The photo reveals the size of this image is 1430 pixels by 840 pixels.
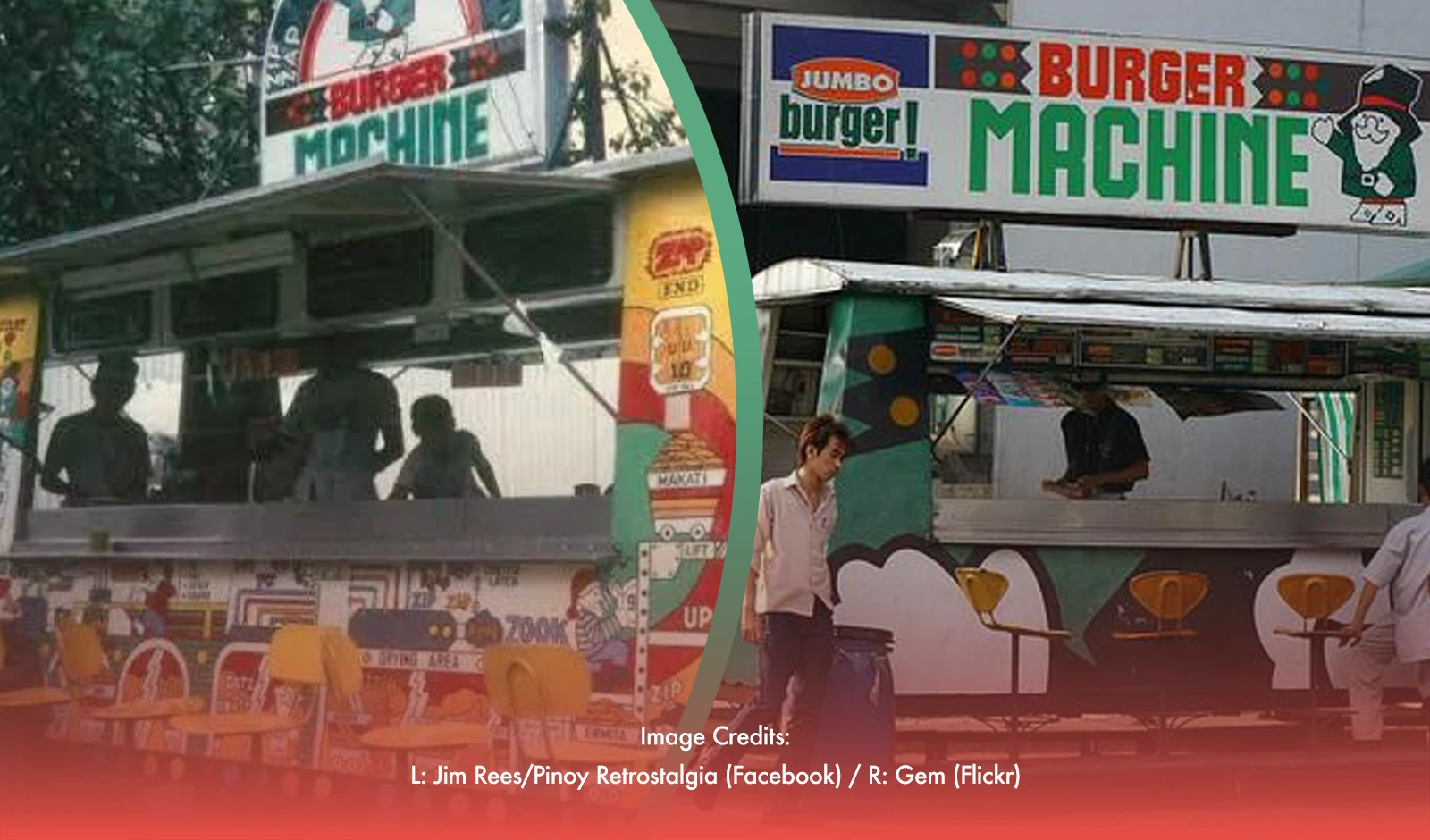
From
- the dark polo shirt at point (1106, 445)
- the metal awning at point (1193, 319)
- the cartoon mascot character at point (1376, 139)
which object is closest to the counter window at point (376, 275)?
the metal awning at point (1193, 319)

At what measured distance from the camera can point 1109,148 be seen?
476 inches

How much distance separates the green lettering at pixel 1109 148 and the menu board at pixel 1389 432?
1.59 meters

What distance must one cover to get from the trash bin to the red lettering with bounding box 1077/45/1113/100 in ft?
12.7

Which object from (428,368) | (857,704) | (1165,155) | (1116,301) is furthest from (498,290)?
(1165,155)

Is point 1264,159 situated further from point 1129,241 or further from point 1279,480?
point 1129,241

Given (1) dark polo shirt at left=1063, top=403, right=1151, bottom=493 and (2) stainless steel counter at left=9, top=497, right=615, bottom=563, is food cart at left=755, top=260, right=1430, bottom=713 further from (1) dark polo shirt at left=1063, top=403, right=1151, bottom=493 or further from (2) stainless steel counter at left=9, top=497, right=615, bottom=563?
(2) stainless steel counter at left=9, top=497, right=615, bottom=563

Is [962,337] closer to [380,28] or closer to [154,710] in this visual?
[380,28]

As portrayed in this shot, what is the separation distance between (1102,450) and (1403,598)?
165 centimetres

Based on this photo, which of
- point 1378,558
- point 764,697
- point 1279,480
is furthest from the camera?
point 1279,480

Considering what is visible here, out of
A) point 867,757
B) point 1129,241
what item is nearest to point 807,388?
point 867,757

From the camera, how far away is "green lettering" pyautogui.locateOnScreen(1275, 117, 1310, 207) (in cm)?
1238

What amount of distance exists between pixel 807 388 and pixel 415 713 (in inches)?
222

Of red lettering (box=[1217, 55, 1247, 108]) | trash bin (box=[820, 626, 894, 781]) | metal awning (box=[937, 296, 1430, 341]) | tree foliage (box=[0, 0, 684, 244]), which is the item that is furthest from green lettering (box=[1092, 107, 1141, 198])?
tree foliage (box=[0, 0, 684, 244])

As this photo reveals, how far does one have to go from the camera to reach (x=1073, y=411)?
1163 centimetres
